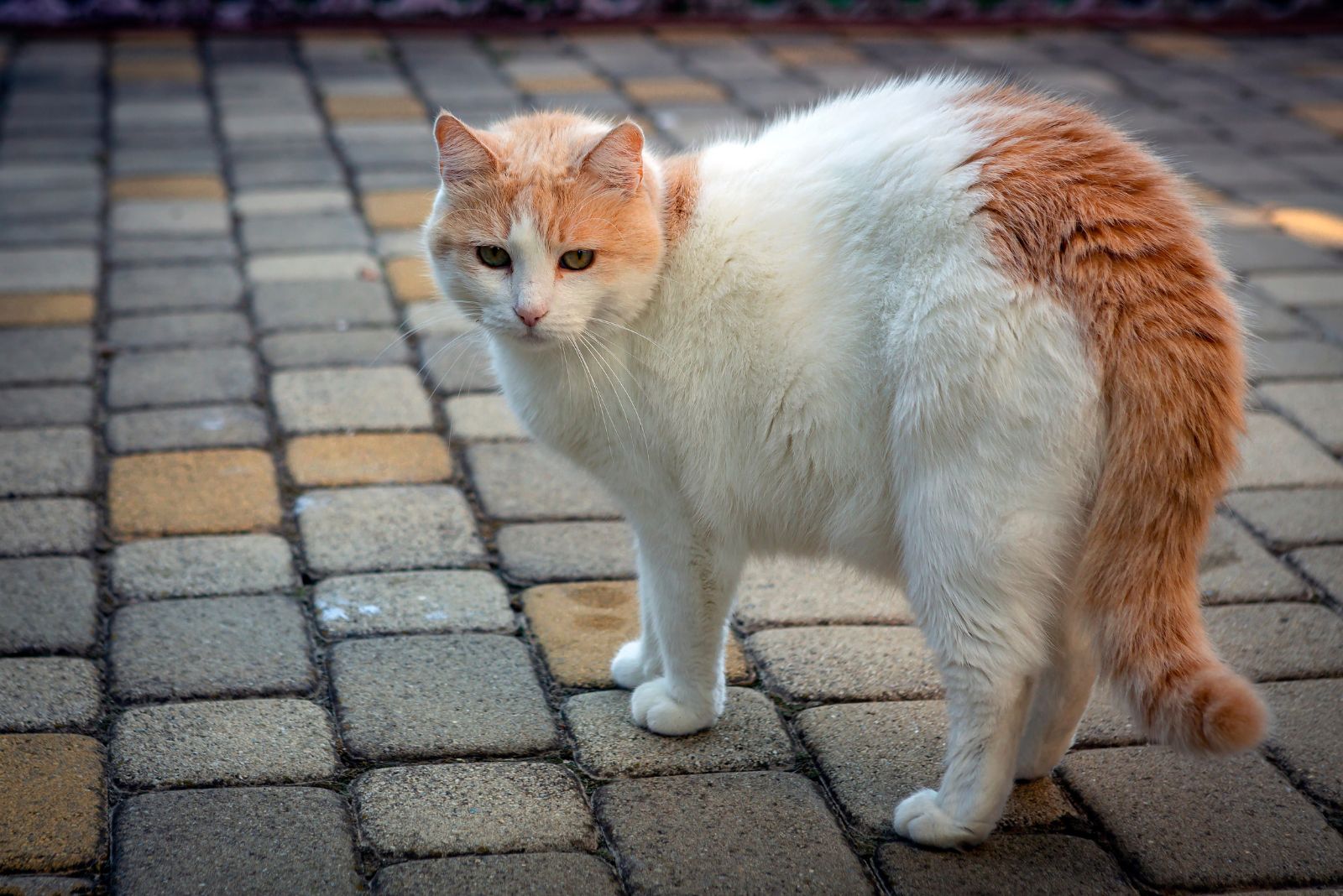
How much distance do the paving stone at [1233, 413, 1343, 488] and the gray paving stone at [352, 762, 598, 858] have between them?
1966 mm

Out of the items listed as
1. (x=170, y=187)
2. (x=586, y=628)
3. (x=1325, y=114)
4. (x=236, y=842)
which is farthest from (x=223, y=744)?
(x=1325, y=114)

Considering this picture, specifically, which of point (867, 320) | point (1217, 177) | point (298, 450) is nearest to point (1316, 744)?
point (867, 320)

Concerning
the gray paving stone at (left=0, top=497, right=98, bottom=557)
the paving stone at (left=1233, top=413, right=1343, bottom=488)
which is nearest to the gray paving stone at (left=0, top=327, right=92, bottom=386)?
the gray paving stone at (left=0, top=497, right=98, bottom=557)

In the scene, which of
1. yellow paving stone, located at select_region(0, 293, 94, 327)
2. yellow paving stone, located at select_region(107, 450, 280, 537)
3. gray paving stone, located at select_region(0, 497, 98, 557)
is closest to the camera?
gray paving stone, located at select_region(0, 497, 98, 557)

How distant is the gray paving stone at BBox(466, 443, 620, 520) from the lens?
3.16 metres

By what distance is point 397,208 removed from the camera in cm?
492

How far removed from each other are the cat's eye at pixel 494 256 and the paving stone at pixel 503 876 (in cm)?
99

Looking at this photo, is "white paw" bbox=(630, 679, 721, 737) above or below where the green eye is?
below

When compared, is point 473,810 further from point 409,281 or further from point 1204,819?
point 409,281

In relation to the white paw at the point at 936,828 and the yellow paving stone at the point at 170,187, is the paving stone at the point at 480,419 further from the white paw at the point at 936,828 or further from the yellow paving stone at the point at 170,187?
the yellow paving stone at the point at 170,187

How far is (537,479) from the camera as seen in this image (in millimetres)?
3297

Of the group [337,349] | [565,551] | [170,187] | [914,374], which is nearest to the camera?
[914,374]

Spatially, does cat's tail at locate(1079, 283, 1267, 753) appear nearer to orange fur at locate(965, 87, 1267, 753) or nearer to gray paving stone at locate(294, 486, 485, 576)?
orange fur at locate(965, 87, 1267, 753)

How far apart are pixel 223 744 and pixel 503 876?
24.5 inches
